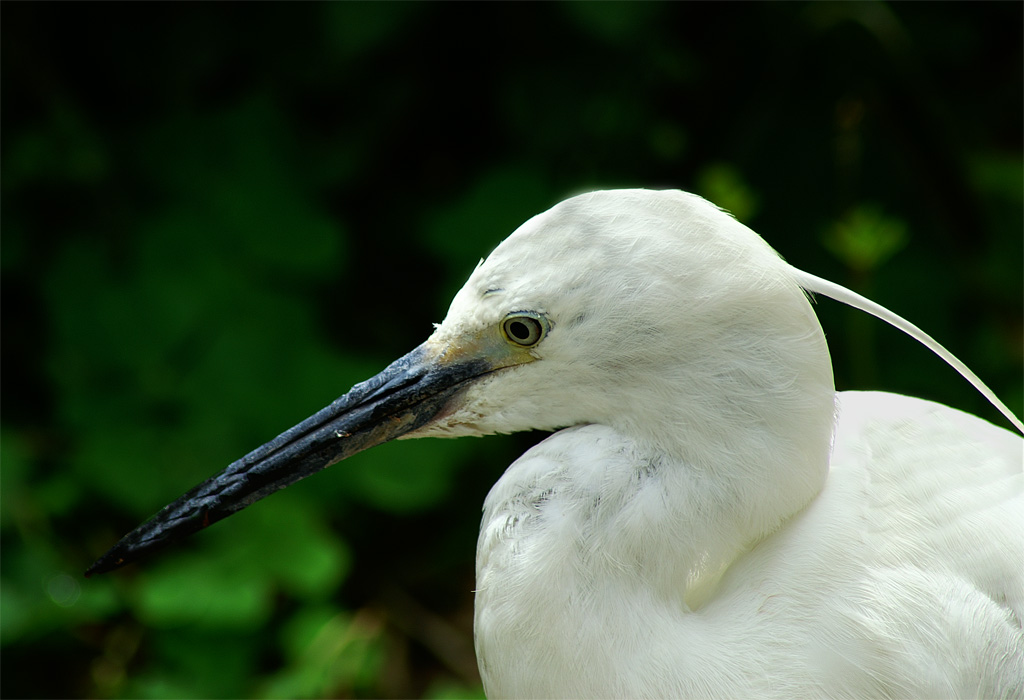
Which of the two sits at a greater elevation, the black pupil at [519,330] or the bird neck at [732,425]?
the black pupil at [519,330]

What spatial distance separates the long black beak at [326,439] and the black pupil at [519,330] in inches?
2.2

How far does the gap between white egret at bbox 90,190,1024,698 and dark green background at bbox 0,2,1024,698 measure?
94 cm

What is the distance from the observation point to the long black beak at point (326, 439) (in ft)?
3.29

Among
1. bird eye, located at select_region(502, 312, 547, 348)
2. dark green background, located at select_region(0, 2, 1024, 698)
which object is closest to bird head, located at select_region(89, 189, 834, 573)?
bird eye, located at select_region(502, 312, 547, 348)

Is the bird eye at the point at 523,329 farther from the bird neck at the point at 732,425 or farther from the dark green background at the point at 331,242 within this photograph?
the dark green background at the point at 331,242

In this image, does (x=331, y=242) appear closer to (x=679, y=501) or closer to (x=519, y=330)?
(x=519, y=330)

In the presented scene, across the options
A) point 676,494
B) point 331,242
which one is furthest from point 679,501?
point 331,242

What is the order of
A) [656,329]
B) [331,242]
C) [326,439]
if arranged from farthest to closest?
[331,242] < [326,439] < [656,329]

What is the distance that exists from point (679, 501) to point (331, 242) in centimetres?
145

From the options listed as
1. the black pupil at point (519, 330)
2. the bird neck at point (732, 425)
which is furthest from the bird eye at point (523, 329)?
the bird neck at point (732, 425)

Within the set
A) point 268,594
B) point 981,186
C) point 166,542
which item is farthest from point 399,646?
point 981,186

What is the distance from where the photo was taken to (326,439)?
41.1 inches

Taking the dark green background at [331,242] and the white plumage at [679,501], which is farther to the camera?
the dark green background at [331,242]

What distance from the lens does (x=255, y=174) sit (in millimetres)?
2184
